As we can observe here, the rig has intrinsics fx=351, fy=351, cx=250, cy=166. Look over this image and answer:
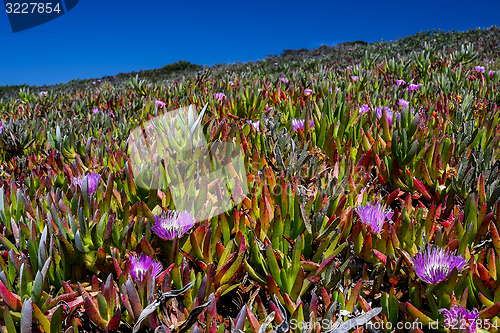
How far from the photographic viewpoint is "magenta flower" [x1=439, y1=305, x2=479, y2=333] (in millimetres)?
814

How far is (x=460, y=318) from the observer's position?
844mm

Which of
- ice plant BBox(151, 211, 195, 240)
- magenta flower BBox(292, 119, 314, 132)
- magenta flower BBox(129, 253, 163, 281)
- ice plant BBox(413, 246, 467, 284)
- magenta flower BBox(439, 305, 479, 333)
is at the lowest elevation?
magenta flower BBox(439, 305, 479, 333)

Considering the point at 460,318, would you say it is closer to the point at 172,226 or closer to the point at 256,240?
the point at 256,240

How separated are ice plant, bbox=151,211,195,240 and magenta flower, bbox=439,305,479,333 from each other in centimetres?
72

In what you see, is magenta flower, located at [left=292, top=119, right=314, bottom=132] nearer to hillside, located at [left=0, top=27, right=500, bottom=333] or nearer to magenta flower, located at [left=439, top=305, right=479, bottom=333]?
hillside, located at [left=0, top=27, right=500, bottom=333]

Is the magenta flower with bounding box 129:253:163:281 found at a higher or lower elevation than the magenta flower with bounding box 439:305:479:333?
higher

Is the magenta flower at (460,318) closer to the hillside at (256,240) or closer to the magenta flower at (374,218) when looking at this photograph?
the hillside at (256,240)

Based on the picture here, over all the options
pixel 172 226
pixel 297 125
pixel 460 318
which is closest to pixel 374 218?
pixel 460 318

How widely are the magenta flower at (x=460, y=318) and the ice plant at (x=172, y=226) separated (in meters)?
0.72

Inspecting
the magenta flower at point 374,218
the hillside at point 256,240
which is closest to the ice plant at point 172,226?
the hillside at point 256,240

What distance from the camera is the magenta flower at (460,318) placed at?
0.81 meters

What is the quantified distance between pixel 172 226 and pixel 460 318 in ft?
2.62

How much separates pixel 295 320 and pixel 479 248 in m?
0.67

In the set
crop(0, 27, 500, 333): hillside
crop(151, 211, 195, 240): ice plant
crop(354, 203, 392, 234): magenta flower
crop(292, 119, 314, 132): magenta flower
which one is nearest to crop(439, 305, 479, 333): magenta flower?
crop(0, 27, 500, 333): hillside
